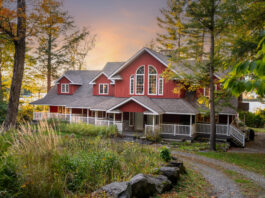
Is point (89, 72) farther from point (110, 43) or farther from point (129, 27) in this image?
point (129, 27)

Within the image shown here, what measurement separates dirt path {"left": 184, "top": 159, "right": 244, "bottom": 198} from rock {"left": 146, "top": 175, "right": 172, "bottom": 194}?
163cm

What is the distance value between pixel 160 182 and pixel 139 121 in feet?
49.5

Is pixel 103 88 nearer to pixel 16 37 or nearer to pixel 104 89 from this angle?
pixel 104 89

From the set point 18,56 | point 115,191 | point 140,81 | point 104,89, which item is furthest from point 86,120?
point 115,191

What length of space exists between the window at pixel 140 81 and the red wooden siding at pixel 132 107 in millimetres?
2325

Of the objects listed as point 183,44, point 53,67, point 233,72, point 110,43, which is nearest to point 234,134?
point 183,44

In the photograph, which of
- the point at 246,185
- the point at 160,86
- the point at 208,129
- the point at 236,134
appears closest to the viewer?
the point at 246,185

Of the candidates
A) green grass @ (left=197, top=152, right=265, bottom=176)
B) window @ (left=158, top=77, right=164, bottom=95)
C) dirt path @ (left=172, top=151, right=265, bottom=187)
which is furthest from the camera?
window @ (left=158, top=77, right=164, bottom=95)

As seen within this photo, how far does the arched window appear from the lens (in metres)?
20.7

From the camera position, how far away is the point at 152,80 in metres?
20.8

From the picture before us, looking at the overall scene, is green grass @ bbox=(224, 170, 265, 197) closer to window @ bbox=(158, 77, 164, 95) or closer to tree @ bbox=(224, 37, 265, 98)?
tree @ bbox=(224, 37, 265, 98)

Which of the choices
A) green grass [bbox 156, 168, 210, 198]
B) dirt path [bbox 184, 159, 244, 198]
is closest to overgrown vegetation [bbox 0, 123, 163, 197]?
green grass [bbox 156, 168, 210, 198]

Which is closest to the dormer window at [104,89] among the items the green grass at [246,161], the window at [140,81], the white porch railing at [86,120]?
the white porch railing at [86,120]

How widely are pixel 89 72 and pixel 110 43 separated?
7.32 m
